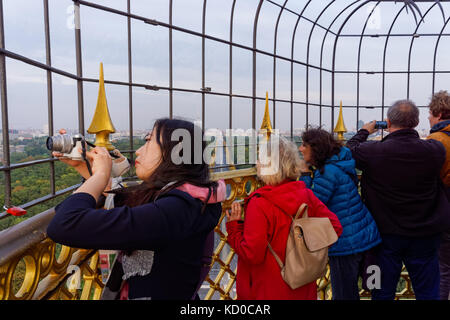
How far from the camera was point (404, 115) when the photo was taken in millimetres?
2162

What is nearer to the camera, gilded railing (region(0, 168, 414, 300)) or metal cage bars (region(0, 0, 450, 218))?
gilded railing (region(0, 168, 414, 300))

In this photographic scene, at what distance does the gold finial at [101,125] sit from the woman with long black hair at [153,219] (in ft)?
0.88

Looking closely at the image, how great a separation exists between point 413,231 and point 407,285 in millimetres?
1428

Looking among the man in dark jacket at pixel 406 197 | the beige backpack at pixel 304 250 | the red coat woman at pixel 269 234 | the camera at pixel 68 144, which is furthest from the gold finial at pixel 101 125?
the man in dark jacket at pixel 406 197

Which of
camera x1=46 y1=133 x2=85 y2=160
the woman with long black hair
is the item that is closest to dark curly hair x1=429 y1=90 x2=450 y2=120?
the woman with long black hair

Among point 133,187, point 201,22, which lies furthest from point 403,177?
point 201,22

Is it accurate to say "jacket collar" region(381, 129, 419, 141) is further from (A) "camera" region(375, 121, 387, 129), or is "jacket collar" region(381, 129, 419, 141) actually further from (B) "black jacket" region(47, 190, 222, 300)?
(B) "black jacket" region(47, 190, 222, 300)

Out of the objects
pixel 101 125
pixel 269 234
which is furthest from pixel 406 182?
pixel 101 125

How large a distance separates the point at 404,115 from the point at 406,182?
397mm

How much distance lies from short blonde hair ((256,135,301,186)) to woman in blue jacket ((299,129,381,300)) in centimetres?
43

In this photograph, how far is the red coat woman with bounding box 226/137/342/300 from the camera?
1.59 m

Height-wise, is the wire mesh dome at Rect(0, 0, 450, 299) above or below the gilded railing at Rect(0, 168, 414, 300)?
above

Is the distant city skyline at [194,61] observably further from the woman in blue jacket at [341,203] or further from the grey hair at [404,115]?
the grey hair at [404,115]

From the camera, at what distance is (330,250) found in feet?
7.06
